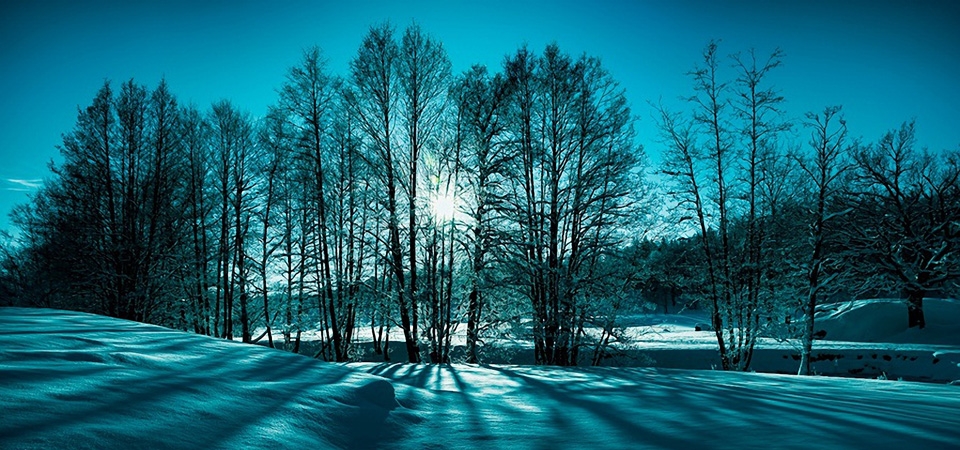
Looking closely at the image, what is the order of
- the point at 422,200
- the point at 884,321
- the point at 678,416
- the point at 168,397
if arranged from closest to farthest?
the point at 168,397 → the point at 678,416 → the point at 422,200 → the point at 884,321

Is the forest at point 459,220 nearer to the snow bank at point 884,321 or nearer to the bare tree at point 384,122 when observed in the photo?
the bare tree at point 384,122

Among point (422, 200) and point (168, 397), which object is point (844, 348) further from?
point (168, 397)

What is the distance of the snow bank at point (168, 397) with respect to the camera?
5.78 ft

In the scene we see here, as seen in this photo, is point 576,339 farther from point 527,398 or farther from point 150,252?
point 150,252

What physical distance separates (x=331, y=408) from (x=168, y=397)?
2.94 feet

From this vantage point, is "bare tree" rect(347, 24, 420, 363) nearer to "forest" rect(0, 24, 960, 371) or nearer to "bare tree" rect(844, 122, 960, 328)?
"forest" rect(0, 24, 960, 371)

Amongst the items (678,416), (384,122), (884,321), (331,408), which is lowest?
(884,321)

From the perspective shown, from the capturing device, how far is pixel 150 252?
12336 mm

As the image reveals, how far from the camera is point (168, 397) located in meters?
2.27

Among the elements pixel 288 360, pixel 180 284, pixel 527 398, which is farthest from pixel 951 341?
pixel 180 284

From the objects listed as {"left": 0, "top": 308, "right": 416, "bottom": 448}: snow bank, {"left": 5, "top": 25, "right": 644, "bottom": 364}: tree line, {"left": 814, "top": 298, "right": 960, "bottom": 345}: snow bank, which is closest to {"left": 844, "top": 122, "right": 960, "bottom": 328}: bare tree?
{"left": 814, "top": 298, "right": 960, "bottom": 345}: snow bank

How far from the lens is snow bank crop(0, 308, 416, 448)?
5.78 feet

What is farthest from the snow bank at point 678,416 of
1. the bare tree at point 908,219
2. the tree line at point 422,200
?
the bare tree at point 908,219

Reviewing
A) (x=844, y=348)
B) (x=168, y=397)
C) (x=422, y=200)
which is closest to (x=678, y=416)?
(x=168, y=397)
